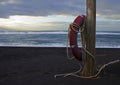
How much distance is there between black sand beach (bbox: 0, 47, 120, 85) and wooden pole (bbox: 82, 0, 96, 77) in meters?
0.34

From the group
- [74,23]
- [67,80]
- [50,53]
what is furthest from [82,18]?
[50,53]

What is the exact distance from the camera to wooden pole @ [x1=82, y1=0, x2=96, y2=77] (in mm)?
8258

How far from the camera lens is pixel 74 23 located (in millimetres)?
8445

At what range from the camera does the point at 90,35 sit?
27.3ft

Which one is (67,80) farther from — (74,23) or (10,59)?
(10,59)

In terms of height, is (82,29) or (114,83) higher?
(82,29)

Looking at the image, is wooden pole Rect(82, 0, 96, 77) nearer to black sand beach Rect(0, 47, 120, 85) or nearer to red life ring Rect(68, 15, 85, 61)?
red life ring Rect(68, 15, 85, 61)

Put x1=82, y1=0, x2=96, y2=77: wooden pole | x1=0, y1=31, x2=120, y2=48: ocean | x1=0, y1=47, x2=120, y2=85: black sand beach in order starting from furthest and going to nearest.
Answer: x1=0, y1=31, x2=120, y2=48: ocean → x1=82, y1=0, x2=96, y2=77: wooden pole → x1=0, y1=47, x2=120, y2=85: black sand beach

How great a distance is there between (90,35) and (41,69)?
2.01 m

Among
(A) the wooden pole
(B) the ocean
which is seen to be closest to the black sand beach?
(A) the wooden pole

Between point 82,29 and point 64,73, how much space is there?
4.11 feet

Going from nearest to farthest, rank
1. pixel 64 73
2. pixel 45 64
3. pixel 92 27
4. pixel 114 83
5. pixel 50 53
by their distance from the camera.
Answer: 1. pixel 114 83
2. pixel 92 27
3. pixel 64 73
4. pixel 45 64
5. pixel 50 53

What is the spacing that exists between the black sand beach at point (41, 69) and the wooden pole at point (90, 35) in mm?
343

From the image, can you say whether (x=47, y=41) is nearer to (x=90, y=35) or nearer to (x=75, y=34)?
(x=75, y=34)
